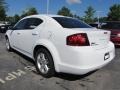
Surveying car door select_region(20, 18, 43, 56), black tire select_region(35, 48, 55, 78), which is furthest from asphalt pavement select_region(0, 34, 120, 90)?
car door select_region(20, 18, 43, 56)

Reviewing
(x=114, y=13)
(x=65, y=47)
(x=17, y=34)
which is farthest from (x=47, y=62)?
(x=114, y=13)

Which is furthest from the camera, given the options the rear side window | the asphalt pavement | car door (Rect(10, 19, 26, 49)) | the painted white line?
car door (Rect(10, 19, 26, 49))

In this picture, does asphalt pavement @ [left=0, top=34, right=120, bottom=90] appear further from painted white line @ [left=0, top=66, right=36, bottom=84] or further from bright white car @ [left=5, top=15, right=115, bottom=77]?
bright white car @ [left=5, top=15, right=115, bottom=77]

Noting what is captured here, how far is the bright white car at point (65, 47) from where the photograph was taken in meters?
4.70

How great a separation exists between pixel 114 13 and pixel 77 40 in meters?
50.1

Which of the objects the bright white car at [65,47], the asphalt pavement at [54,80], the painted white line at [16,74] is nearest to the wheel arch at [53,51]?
the bright white car at [65,47]

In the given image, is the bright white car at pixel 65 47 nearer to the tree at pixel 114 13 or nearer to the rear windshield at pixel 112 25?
the rear windshield at pixel 112 25

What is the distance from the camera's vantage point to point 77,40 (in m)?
4.71

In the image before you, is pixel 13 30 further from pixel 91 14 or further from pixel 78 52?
pixel 91 14

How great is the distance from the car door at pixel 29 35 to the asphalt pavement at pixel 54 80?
0.55 meters

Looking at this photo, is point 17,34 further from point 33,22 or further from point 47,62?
point 47,62

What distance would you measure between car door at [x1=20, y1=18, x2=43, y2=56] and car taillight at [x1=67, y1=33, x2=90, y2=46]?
1214mm

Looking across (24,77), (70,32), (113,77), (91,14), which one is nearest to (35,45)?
(24,77)

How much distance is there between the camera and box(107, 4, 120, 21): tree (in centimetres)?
5206
